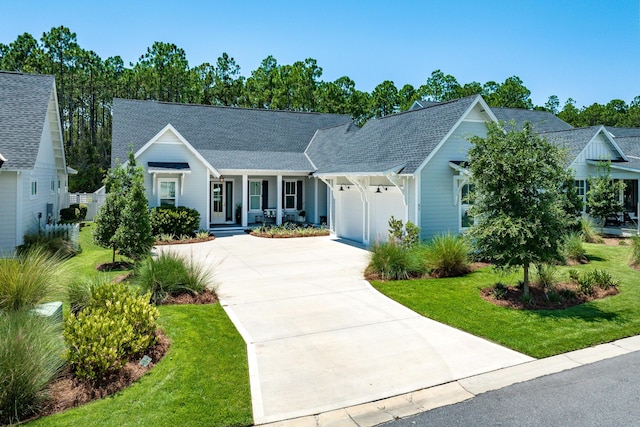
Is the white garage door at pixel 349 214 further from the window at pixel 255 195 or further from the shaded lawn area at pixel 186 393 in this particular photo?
the shaded lawn area at pixel 186 393

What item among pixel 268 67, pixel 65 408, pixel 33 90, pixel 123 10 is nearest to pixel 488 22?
pixel 123 10

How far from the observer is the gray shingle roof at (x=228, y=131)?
80.1 ft

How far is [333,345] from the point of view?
703 cm

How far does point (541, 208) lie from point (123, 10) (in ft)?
46.2

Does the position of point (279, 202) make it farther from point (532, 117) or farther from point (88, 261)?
point (532, 117)

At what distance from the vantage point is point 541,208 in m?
9.20

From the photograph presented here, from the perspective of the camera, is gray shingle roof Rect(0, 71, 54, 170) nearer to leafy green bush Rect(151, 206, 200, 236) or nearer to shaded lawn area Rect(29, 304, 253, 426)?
leafy green bush Rect(151, 206, 200, 236)

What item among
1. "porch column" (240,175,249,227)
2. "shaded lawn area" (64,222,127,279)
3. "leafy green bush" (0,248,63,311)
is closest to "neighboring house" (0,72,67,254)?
"shaded lawn area" (64,222,127,279)

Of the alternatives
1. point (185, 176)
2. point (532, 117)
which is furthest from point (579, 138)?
point (185, 176)

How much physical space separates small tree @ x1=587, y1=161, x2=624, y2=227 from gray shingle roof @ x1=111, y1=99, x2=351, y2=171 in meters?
14.5

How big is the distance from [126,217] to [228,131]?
1690 centimetres

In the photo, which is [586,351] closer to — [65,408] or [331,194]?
[65,408]

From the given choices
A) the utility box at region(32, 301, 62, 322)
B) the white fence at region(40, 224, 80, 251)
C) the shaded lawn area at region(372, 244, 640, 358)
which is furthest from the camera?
the white fence at region(40, 224, 80, 251)

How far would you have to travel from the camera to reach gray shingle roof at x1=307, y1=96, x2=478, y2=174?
16109 mm
